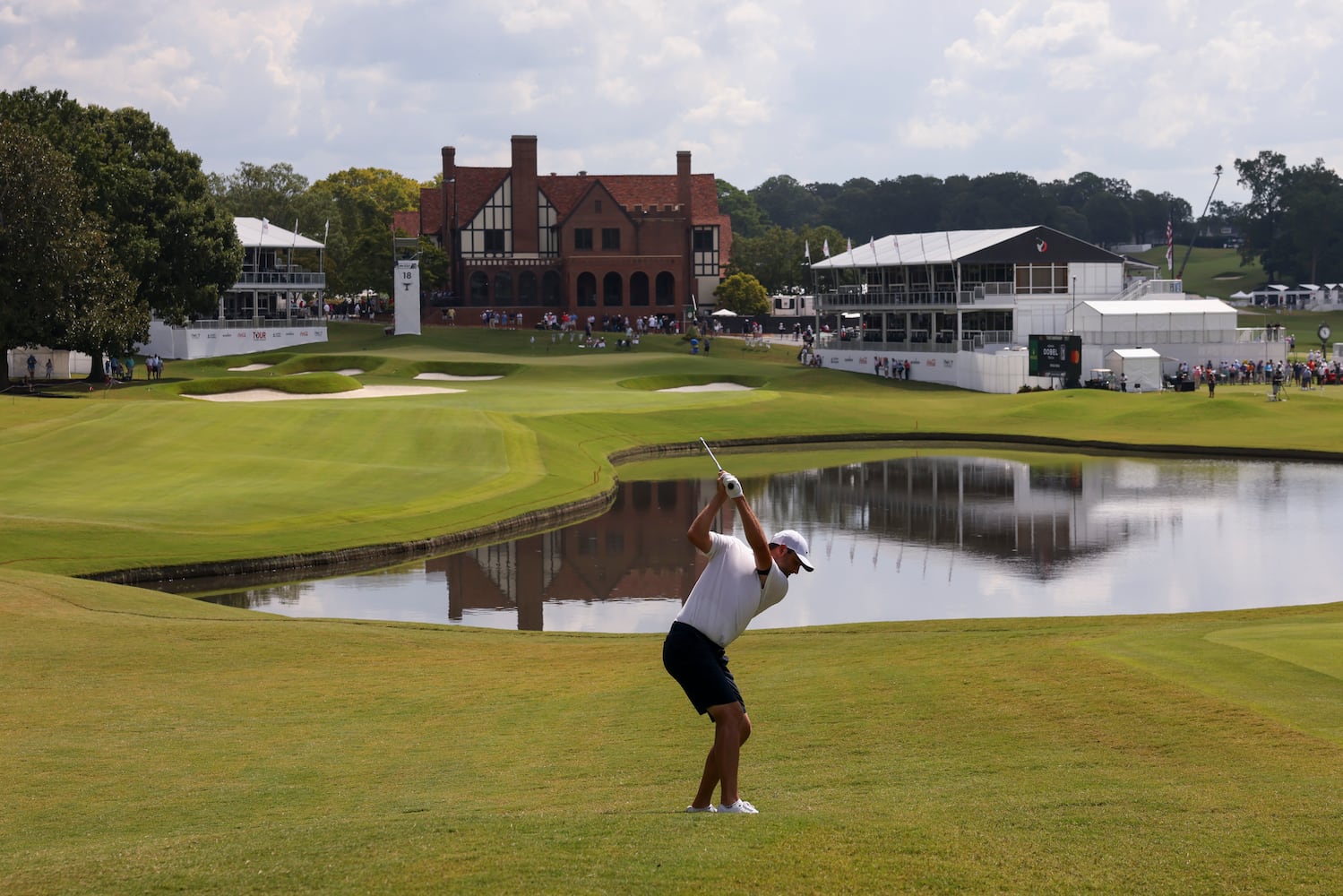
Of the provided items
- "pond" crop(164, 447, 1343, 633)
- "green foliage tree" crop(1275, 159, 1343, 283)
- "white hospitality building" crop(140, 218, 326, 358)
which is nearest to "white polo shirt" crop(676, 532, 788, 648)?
"pond" crop(164, 447, 1343, 633)

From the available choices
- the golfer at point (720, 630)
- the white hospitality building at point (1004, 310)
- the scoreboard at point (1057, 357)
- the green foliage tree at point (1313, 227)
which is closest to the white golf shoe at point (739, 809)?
the golfer at point (720, 630)

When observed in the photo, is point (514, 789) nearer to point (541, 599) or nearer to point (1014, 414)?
point (541, 599)

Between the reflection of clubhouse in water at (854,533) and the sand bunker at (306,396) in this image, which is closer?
the reflection of clubhouse in water at (854,533)

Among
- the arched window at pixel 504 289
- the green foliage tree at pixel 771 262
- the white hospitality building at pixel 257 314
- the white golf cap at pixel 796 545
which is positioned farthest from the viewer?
the green foliage tree at pixel 771 262

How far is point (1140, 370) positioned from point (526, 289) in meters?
59.9

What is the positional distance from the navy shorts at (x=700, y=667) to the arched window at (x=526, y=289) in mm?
110914

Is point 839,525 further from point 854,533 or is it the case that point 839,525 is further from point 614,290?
point 614,290

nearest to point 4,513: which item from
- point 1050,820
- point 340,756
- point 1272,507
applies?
point 340,756

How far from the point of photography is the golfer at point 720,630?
10461mm

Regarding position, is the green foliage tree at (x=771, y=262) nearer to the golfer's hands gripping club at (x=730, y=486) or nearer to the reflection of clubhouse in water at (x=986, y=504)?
the reflection of clubhouse in water at (x=986, y=504)

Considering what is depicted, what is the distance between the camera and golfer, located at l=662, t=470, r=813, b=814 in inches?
412

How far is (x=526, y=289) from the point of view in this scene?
120188 millimetres

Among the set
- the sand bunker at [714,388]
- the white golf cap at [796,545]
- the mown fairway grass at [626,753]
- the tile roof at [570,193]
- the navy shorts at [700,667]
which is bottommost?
the mown fairway grass at [626,753]

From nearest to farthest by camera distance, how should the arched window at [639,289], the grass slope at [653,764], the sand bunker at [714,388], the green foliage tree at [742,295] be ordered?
the grass slope at [653,764] → the sand bunker at [714,388] → the arched window at [639,289] → the green foliage tree at [742,295]
